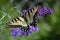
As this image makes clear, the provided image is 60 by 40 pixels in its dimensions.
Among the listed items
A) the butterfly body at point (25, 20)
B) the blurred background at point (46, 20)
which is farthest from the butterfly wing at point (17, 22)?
the blurred background at point (46, 20)

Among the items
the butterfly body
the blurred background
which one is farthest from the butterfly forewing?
the blurred background

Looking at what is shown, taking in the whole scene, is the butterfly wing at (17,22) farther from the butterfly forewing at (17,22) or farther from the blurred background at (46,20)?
the blurred background at (46,20)

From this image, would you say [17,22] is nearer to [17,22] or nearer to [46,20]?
[17,22]

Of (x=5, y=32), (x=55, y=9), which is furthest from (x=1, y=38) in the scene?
(x=55, y=9)

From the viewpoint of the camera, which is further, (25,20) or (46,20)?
(46,20)

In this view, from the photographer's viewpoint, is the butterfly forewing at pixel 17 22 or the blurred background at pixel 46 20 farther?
the blurred background at pixel 46 20

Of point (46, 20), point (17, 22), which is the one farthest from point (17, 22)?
point (46, 20)

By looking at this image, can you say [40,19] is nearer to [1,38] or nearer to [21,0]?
[21,0]

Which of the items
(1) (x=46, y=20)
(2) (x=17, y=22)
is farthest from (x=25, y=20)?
(1) (x=46, y=20)

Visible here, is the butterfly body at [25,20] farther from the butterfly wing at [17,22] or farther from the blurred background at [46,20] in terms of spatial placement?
the blurred background at [46,20]

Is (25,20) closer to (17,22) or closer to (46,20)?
(17,22)

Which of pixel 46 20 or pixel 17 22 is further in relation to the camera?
pixel 46 20
